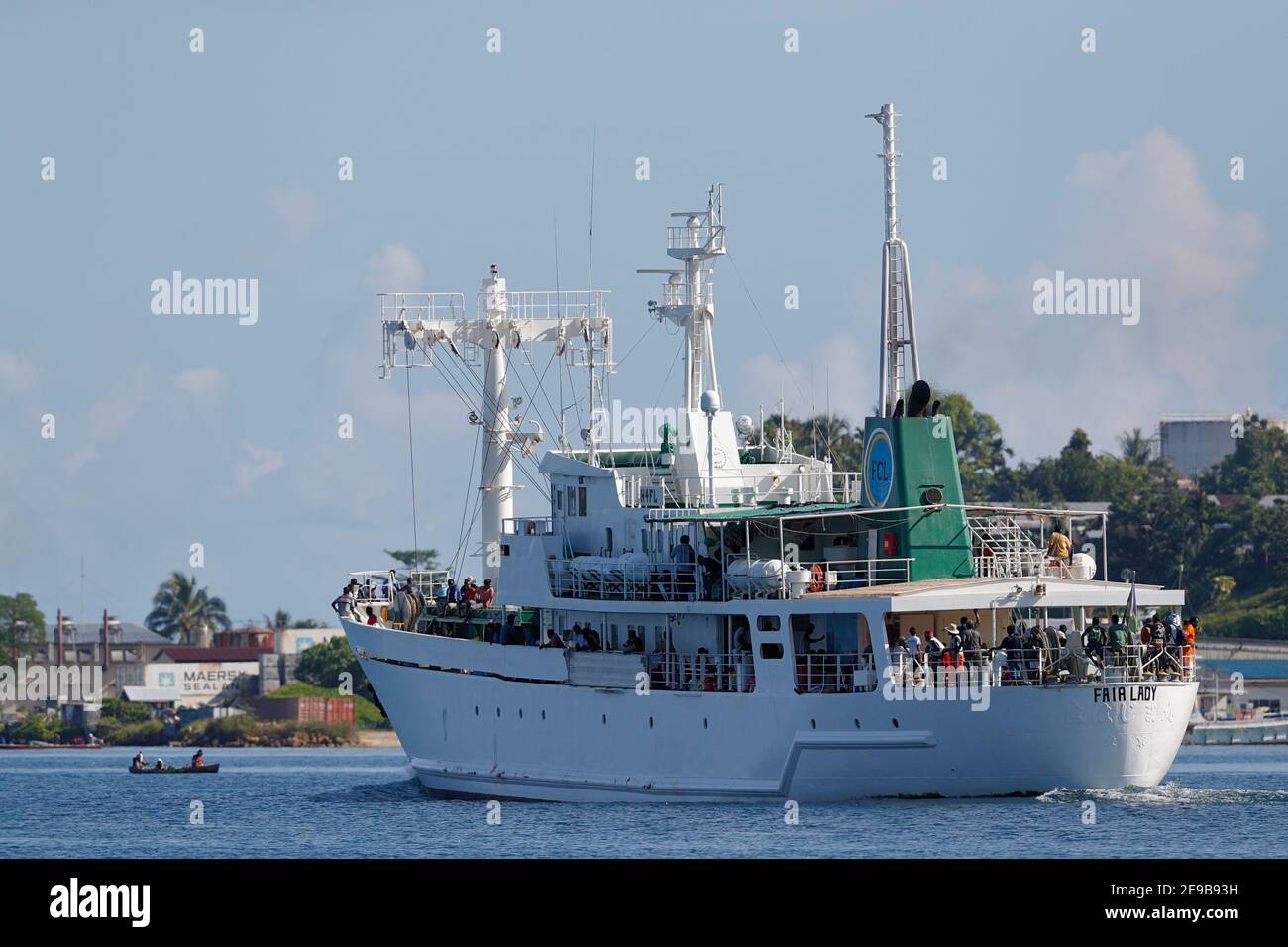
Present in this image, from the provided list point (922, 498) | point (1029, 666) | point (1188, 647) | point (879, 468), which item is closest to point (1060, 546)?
point (922, 498)

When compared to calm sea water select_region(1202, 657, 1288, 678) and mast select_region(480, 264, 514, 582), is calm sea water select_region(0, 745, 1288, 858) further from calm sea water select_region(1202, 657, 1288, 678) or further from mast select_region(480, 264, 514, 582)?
calm sea water select_region(1202, 657, 1288, 678)

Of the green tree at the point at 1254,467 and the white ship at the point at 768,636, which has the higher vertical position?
the green tree at the point at 1254,467

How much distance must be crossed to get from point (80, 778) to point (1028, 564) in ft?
115

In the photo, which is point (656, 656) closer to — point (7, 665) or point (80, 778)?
point (80, 778)

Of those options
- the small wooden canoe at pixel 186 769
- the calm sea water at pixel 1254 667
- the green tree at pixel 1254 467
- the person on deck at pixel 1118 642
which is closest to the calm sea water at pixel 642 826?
the person on deck at pixel 1118 642

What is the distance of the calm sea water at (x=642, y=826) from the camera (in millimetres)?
35875

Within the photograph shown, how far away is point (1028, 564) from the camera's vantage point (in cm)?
4425

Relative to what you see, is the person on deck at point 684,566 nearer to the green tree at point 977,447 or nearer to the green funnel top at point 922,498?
the green funnel top at point 922,498

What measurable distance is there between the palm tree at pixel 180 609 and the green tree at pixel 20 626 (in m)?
17.5

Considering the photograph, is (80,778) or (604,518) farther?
(80,778)

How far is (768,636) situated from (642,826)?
4.30 m

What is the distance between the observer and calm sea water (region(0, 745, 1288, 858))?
35.9 m

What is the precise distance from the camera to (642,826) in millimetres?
40531
